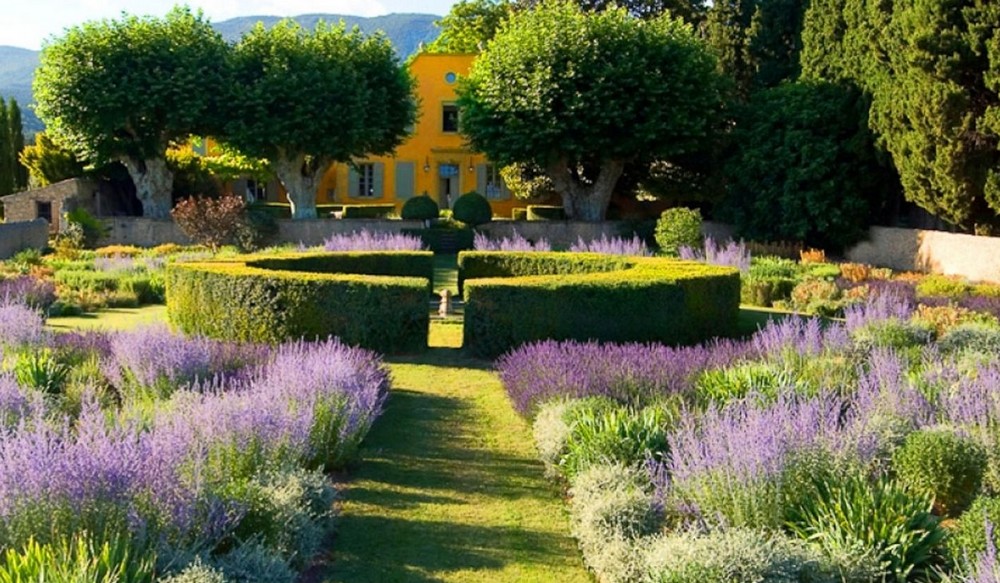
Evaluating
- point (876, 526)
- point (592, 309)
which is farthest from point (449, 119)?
point (876, 526)

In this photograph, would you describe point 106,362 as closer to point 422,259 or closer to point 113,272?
point 422,259

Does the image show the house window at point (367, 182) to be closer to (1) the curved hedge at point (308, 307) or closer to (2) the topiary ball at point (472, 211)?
(2) the topiary ball at point (472, 211)

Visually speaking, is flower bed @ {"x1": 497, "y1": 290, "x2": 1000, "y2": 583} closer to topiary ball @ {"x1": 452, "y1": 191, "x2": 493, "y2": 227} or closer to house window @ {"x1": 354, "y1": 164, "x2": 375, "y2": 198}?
topiary ball @ {"x1": 452, "y1": 191, "x2": 493, "y2": 227}

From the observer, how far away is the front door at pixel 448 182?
136 feet

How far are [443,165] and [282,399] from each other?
34.6 metres

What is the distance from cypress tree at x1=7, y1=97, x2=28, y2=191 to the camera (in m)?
39.3

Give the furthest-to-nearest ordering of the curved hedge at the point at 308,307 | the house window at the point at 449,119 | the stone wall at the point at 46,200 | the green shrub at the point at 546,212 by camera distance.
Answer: the house window at the point at 449,119
the green shrub at the point at 546,212
the stone wall at the point at 46,200
the curved hedge at the point at 308,307

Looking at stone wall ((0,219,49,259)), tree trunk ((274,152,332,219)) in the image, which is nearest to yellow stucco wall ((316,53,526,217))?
tree trunk ((274,152,332,219))

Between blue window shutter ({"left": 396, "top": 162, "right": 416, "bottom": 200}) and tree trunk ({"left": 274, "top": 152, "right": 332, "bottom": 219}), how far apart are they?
9.94 metres

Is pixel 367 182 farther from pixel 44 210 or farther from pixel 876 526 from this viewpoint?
pixel 876 526

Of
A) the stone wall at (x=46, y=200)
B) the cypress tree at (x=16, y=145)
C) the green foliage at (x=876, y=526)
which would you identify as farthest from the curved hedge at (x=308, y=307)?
the cypress tree at (x=16, y=145)

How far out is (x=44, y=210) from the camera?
30875 mm

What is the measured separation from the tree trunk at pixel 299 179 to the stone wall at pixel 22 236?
7267 mm

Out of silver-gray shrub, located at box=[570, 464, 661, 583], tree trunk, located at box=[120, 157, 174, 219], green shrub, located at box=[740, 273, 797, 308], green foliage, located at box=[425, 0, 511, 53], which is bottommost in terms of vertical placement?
silver-gray shrub, located at box=[570, 464, 661, 583]
